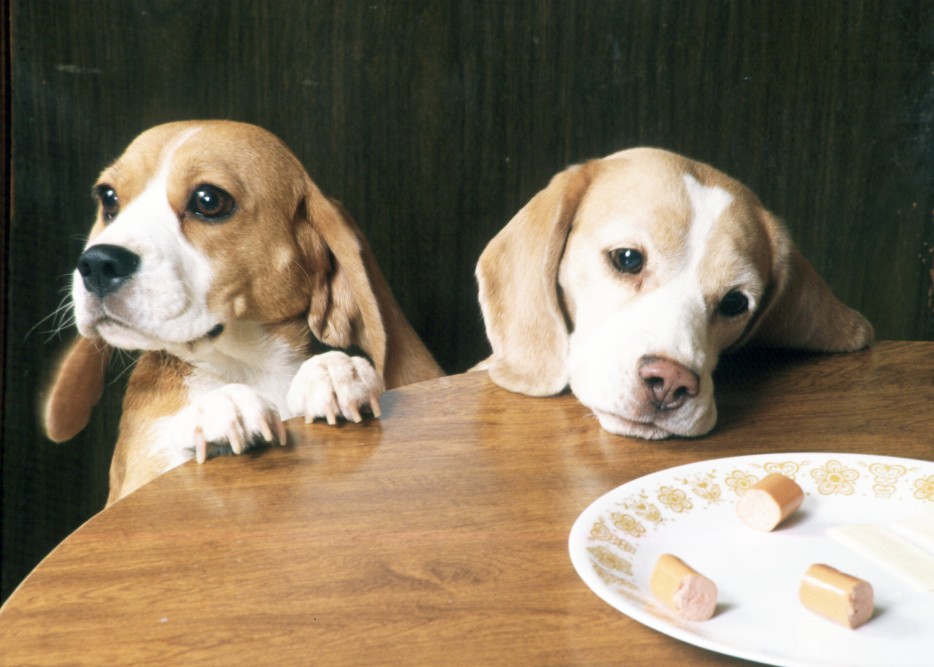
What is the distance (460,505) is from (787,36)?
135 cm

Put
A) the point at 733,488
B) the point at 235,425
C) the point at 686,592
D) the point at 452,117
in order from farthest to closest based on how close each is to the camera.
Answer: the point at 452,117, the point at 235,425, the point at 733,488, the point at 686,592

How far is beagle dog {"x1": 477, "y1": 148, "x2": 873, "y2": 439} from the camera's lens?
1.22m

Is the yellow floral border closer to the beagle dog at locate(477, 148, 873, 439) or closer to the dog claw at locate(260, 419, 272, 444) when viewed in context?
the beagle dog at locate(477, 148, 873, 439)

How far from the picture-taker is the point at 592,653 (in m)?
0.65

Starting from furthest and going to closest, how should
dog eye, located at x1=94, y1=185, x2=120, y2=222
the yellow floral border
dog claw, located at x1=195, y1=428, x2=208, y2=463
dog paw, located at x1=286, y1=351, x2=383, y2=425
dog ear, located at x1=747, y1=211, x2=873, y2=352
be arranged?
dog ear, located at x1=747, y1=211, x2=873, y2=352 → dog eye, located at x1=94, y1=185, x2=120, y2=222 → dog paw, located at x1=286, y1=351, x2=383, y2=425 → dog claw, located at x1=195, y1=428, x2=208, y2=463 → the yellow floral border

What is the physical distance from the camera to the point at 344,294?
149 centimetres

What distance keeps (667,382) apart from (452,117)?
757 millimetres

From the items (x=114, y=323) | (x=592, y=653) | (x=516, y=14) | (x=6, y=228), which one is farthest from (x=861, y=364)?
(x=6, y=228)

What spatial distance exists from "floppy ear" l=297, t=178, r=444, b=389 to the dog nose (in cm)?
46

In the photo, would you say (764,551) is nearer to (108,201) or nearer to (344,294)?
(344,294)

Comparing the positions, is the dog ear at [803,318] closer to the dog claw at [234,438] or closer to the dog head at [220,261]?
the dog head at [220,261]

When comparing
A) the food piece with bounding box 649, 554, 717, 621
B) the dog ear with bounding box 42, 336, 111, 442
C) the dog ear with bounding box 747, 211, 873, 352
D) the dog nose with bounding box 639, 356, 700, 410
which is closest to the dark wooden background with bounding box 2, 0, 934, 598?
the dog ear with bounding box 42, 336, 111, 442

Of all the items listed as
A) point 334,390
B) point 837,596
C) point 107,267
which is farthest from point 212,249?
point 837,596

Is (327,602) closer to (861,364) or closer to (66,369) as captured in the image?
(66,369)
